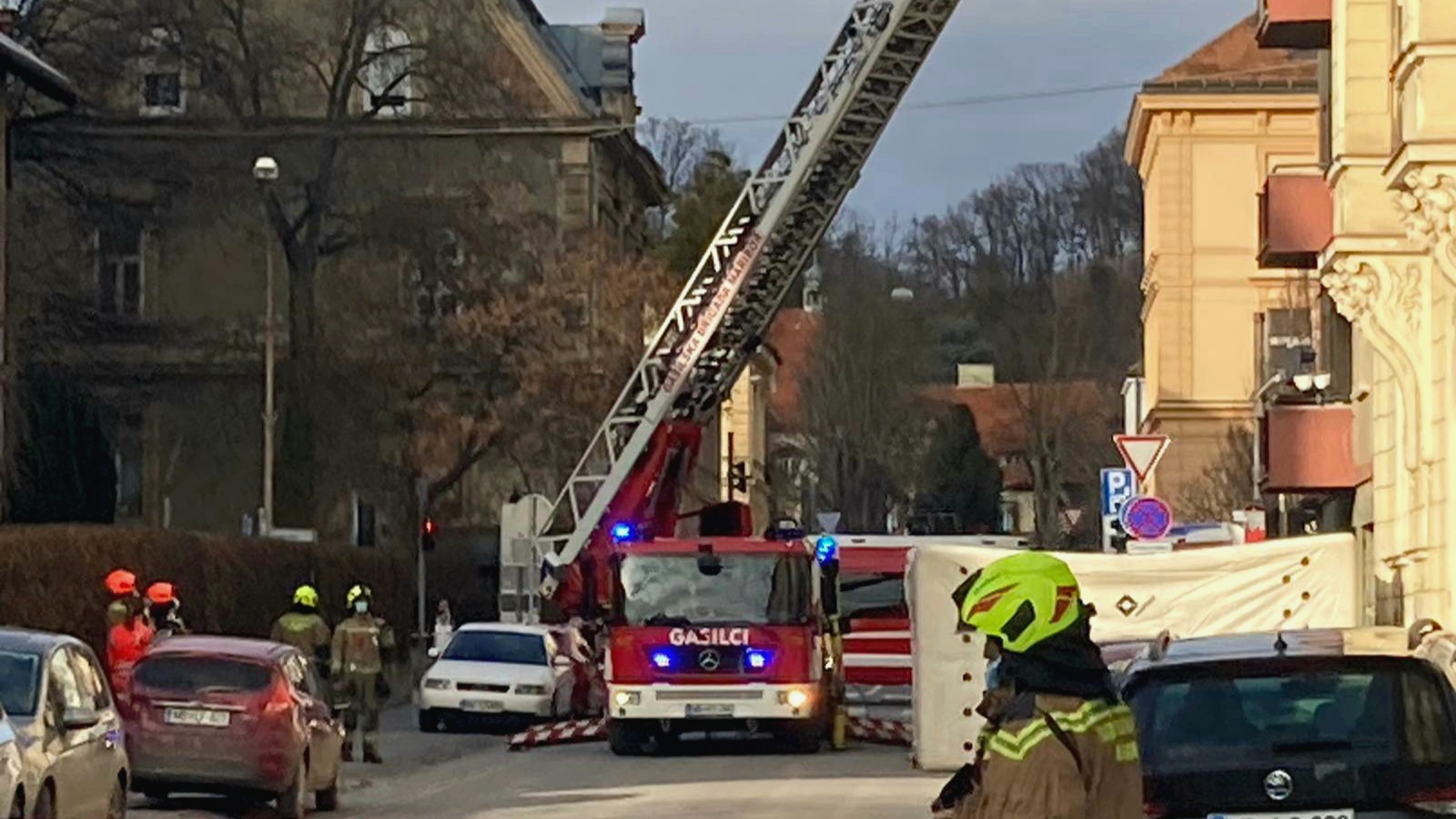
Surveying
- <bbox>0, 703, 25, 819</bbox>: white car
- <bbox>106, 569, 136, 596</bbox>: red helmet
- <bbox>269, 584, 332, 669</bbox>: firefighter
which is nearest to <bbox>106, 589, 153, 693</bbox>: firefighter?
<bbox>106, 569, 136, 596</bbox>: red helmet

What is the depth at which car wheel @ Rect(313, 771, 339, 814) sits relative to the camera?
24.9 m

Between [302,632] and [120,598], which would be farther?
[302,632]

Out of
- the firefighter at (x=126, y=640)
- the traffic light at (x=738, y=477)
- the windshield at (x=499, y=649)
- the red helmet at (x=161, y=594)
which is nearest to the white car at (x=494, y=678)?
the windshield at (x=499, y=649)

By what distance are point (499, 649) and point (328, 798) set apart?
14660 millimetres

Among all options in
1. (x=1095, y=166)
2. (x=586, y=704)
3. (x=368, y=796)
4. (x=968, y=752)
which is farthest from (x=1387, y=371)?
(x=1095, y=166)

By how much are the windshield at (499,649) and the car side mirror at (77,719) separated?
68.6 feet

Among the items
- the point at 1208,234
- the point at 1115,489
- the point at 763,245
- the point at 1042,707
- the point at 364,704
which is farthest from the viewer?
the point at 1208,234

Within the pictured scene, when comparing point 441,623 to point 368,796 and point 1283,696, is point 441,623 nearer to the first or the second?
point 368,796

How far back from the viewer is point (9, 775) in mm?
16078

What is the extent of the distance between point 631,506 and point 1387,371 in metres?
12.1

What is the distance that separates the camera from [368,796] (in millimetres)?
27047

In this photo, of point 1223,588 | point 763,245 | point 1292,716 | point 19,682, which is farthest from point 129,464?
point 1292,716

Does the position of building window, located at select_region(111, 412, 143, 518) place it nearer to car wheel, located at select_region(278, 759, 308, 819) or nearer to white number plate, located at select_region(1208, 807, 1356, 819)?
car wheel, located at select_region(278, 759, 308, 819)

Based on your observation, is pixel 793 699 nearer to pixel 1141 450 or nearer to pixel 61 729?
pixel 1141 450
